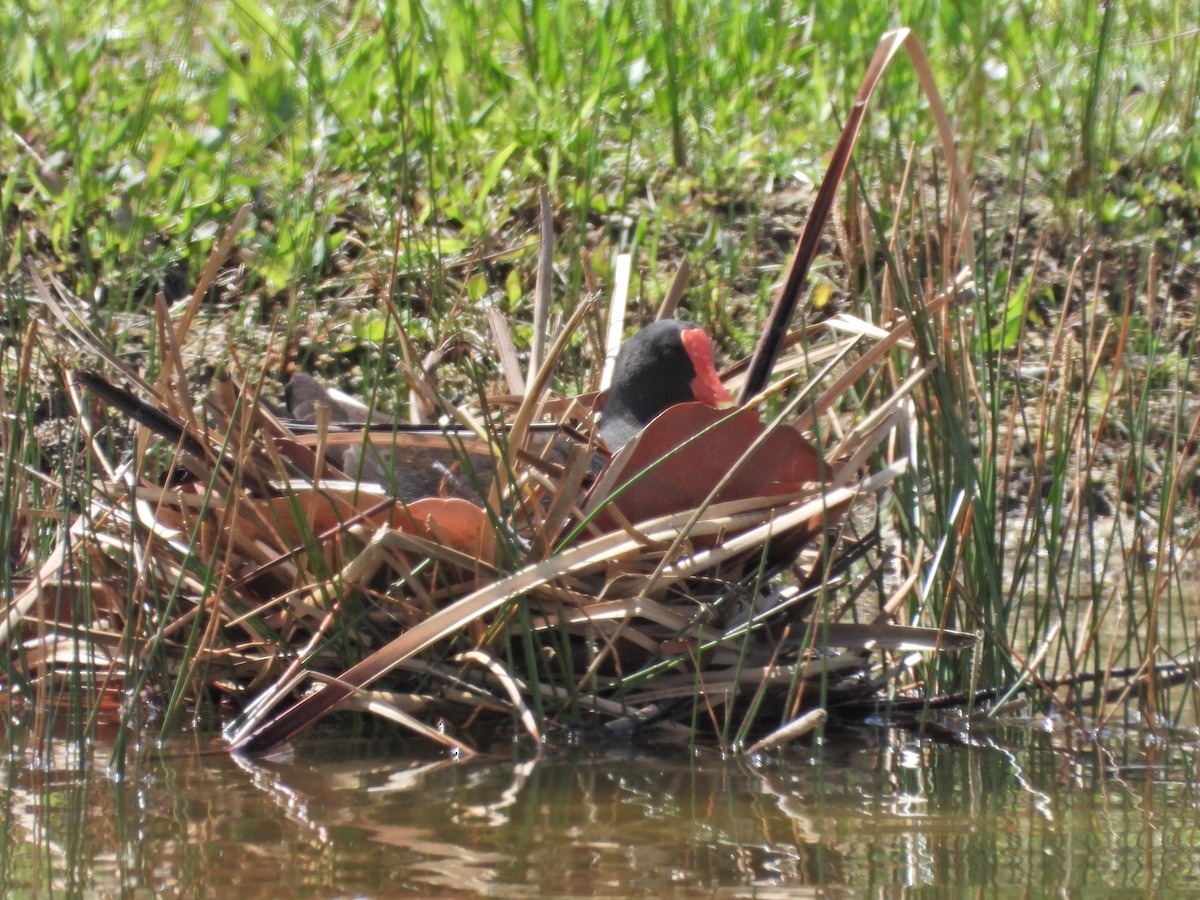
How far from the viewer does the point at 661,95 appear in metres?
4.57

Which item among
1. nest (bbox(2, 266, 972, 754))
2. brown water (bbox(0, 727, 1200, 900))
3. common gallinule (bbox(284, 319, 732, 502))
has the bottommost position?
brown water (bbox(0, 727, 1200, 900))

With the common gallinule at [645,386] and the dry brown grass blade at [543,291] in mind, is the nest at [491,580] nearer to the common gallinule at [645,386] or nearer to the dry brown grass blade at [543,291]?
the dry brown grass blade at [543,291]

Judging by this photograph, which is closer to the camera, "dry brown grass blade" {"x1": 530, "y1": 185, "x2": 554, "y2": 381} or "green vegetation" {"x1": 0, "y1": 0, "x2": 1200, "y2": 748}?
"dry brown grass blade" {"x1": 530, "y1": 185, "x2": 554, "y2": 381}

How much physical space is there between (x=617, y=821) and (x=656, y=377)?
1186mm

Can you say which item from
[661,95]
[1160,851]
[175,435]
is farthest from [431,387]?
[661,95]

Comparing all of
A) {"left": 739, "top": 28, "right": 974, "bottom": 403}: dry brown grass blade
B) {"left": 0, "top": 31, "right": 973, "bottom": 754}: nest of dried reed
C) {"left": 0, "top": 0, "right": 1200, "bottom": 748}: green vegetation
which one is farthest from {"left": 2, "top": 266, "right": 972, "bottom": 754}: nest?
{"left": 0, "top": 0, "right": 1200, "bottom": 748}: green vegetation

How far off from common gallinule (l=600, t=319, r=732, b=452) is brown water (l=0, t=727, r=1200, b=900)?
33.7 inches

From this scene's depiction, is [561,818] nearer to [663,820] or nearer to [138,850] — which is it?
[663,820]

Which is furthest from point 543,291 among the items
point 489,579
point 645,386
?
point 489,579

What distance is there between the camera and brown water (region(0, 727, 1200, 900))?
5.62ft

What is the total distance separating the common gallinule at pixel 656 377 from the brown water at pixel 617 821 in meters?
0.86

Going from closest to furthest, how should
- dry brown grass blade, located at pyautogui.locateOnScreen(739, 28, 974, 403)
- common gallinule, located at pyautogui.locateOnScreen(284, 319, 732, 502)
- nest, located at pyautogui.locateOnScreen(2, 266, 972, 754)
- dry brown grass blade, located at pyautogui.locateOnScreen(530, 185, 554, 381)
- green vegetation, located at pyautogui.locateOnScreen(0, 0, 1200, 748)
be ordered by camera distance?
dry brown grass blade, located at pyautogui.locateOnScreen(739, 28, 974, 403) < nest, located at pyautogui.locateOnScreen(2, 266, 972, 754) < dry brown grass blade, located at pyautogui.locateOnScreen(530, 185, 554, 381) < common gallinule, located at pyautogui.locateOnScreen(284, 319, 732, 502) < green vegetation, located at pyautogui.locateOnScreen(0, 0, 1200, 748)

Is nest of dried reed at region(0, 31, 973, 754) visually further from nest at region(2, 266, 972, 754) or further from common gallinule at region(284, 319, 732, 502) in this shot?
common gallinule at region(284, 319, 732, 502)

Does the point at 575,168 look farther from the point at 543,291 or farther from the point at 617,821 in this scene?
the point at 617,821
